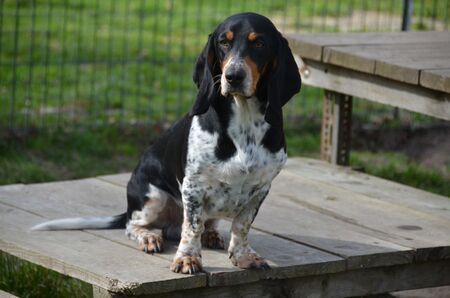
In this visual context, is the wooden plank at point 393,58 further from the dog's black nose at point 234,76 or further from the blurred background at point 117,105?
the dog's black nose at point 234,76

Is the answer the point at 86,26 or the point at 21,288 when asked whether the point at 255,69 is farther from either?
the point at 86,26

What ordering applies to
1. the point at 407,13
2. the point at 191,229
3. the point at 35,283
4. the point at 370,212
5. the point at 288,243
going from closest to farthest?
the point at 191,229 < the point at 288,243 < the point at 35,283 < the point at 370,212 < the point at 407,13

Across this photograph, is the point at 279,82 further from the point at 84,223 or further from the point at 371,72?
the point at 371,72

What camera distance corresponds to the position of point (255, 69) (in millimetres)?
3982

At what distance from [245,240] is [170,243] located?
460 mm

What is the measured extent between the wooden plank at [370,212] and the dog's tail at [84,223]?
42.2 inches

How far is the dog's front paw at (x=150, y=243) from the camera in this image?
14.8 feet

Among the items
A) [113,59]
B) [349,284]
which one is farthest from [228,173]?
[113,59]

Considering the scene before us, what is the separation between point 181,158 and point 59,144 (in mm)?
3402

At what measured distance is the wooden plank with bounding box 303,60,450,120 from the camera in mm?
5277

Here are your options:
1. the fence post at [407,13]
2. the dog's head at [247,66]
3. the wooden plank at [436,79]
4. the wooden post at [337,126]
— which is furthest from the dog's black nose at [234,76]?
the fence post at [407,13]

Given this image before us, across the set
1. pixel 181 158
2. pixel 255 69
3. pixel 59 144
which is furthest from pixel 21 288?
pixel 59 144

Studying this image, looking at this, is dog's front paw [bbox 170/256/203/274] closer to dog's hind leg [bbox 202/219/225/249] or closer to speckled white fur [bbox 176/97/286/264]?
speckled white fur [bbox 176/97/286/264]

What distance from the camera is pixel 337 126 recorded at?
20.6ft
